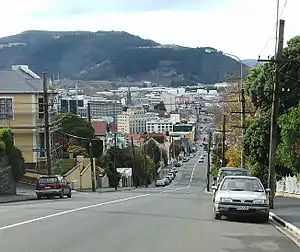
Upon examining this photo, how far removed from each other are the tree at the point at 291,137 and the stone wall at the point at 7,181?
64.5 ft

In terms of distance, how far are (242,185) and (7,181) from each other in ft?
89.8

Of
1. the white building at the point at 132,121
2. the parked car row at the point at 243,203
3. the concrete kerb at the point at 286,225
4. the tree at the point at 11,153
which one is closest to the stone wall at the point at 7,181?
the tree at the point at 11,153

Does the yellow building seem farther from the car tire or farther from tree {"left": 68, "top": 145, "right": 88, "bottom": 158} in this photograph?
the car tire

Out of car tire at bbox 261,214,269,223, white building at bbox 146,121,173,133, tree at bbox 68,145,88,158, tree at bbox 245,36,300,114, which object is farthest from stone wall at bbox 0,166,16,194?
white building at bbox 146,121,173,133

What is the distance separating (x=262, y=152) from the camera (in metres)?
45.0

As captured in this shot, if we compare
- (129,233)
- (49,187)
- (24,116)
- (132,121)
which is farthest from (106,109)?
(129,233)

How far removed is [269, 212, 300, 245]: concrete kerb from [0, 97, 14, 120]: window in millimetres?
45200

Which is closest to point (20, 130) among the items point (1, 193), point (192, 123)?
point (1, 193)

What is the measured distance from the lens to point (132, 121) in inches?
5846

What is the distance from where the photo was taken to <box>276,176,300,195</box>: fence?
1626 inches

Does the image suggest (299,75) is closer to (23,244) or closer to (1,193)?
(1,193)

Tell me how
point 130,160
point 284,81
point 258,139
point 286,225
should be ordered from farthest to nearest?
1. point 130,160
2. point 258,139
3. point 284,81
4. point 286,225

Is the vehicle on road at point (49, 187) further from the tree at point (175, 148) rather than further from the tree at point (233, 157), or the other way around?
the tree at point (175, 148)

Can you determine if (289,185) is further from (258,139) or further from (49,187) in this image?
(49,187)
